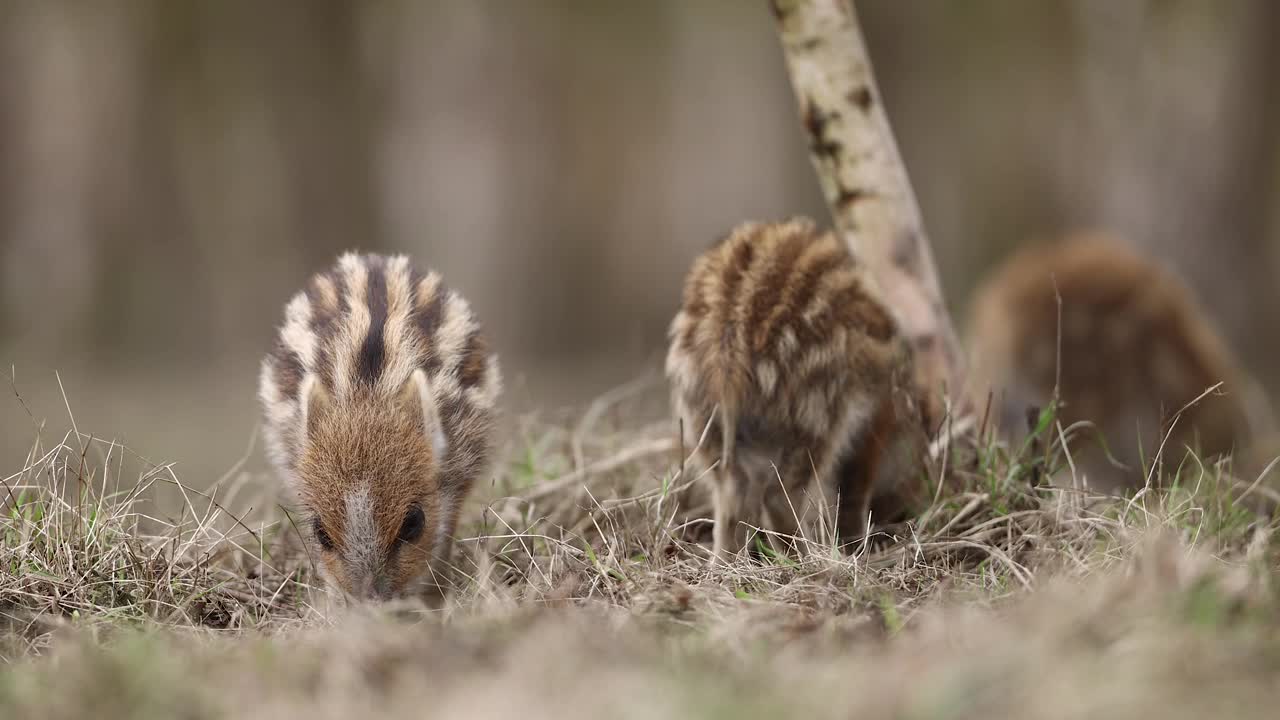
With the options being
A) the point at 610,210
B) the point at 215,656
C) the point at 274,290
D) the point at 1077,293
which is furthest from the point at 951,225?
the point at 215,656

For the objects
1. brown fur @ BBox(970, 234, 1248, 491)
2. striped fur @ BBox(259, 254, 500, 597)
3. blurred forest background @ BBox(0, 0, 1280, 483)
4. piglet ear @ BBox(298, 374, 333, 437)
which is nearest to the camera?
striped fur @ BBox(259, 254, 500, 597)

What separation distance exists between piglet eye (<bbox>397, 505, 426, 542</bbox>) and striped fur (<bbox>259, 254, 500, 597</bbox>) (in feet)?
0.07

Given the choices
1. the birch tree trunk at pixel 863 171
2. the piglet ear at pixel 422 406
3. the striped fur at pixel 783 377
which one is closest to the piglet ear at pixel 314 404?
the piglet ear at pixel 422 406

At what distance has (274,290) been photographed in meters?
14.9

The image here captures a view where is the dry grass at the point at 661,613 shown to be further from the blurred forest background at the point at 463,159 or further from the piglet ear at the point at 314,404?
the blurred forest background at the point at 463,159

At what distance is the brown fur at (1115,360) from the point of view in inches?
220

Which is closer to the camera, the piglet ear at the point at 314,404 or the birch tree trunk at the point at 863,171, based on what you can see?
the piglet ear at the point at 314,404

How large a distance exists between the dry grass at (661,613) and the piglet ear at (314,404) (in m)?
0.39

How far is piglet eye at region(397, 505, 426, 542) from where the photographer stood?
11.9ft

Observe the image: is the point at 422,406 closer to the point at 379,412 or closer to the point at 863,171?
the point at 379,412

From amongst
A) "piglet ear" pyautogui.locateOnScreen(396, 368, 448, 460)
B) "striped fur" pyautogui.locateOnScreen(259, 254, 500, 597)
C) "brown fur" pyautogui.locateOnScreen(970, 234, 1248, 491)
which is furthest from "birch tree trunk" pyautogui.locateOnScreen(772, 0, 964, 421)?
"piglet ear" pyautogui.locateOnScreen(396, 368, 448, 460)

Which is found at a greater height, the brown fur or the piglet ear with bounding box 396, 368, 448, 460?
the piglet ear with bounding box 396, 368, 448, 460

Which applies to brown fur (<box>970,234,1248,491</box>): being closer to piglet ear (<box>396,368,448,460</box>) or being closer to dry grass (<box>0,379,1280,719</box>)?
dry grass (<box>0,379,1280,719</box>)

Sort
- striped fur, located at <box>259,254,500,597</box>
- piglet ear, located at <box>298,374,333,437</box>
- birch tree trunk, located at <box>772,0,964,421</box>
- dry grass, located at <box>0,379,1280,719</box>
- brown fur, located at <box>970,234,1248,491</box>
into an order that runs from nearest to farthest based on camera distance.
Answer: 1. dry grass, located at <box>0,379,1280,719</box>
2. striped fur, located at <box>259,254,500,597</box>
3. piglet ear, located at <box>298,374,333,437</box>
4. birch tree trunk, located at <box>772,0,964,421</box>
5. brown fur, located at <box>970,234,1248,491</box>
